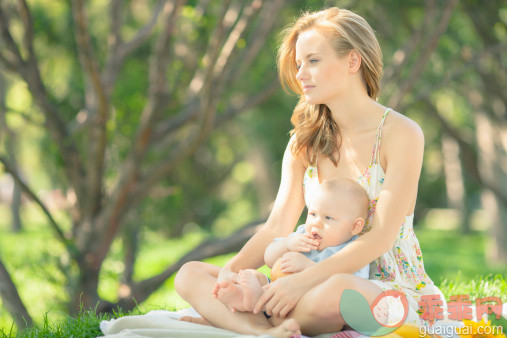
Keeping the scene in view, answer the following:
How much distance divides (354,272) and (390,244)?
0.62 feet

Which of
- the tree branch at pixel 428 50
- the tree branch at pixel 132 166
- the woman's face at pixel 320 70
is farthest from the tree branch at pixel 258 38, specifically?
the woman's face at pixel 320 70

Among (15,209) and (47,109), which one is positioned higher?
(47,109)

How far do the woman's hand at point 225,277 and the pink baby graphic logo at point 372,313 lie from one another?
0.46 m

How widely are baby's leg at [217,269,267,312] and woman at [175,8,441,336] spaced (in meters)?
0.04

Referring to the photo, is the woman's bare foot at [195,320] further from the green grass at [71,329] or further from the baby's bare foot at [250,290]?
the green grass at [71,329]

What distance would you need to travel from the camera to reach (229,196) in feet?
66.7

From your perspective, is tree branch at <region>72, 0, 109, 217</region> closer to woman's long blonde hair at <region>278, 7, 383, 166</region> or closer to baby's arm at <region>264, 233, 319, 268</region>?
woman's long blonde hair at <region>278, 7, 383, 166</region>

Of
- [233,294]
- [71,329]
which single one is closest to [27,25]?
[71,329]

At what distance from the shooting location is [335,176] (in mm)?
2820

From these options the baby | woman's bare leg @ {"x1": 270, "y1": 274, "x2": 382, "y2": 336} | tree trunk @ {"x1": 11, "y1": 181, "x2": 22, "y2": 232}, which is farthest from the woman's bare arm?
tree trunk @ {"x1": 11, "y1": 181, "x2": 22, "y2": 232}

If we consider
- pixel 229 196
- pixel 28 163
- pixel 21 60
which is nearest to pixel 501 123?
pixel 21 60

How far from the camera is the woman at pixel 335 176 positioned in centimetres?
236

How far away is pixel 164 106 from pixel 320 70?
3021mm

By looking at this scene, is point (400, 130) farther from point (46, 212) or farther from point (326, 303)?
point (46, 212)
